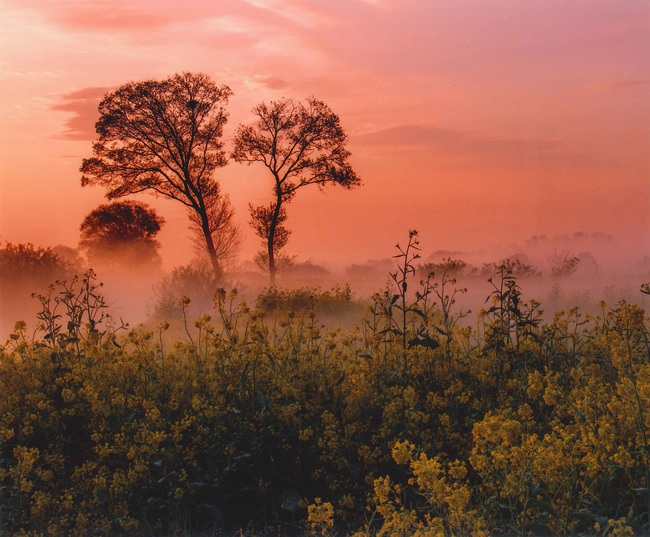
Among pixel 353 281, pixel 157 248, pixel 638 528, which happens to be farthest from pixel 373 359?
pixel 157 248

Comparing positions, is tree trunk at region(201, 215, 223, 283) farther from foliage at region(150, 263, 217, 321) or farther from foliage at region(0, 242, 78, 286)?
foliage at region(0, 242, 78, 286)

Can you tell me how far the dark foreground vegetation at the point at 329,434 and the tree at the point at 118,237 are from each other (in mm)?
18382

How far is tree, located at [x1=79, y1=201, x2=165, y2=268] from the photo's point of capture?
2472 cm

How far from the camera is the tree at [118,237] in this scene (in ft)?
81.1

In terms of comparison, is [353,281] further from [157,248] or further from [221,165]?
[157,248]

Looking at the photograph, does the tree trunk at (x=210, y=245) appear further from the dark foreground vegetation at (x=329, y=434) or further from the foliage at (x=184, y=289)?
the dark foreground vegetation at (x=329, y=434)

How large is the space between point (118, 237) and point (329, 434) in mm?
21370

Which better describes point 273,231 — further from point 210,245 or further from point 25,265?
A: point 25,265

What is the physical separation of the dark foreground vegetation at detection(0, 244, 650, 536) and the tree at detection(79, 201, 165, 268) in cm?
1838

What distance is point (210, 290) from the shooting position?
17328 millimetres

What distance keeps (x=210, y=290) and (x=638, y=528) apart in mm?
14380

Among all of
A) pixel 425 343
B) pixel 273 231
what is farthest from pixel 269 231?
pixel 425 343

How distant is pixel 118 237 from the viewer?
81.8 feet

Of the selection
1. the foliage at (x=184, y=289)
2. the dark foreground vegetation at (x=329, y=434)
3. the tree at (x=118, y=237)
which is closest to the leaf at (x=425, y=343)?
the dark foreground vegetation at (x=329, y=434)
